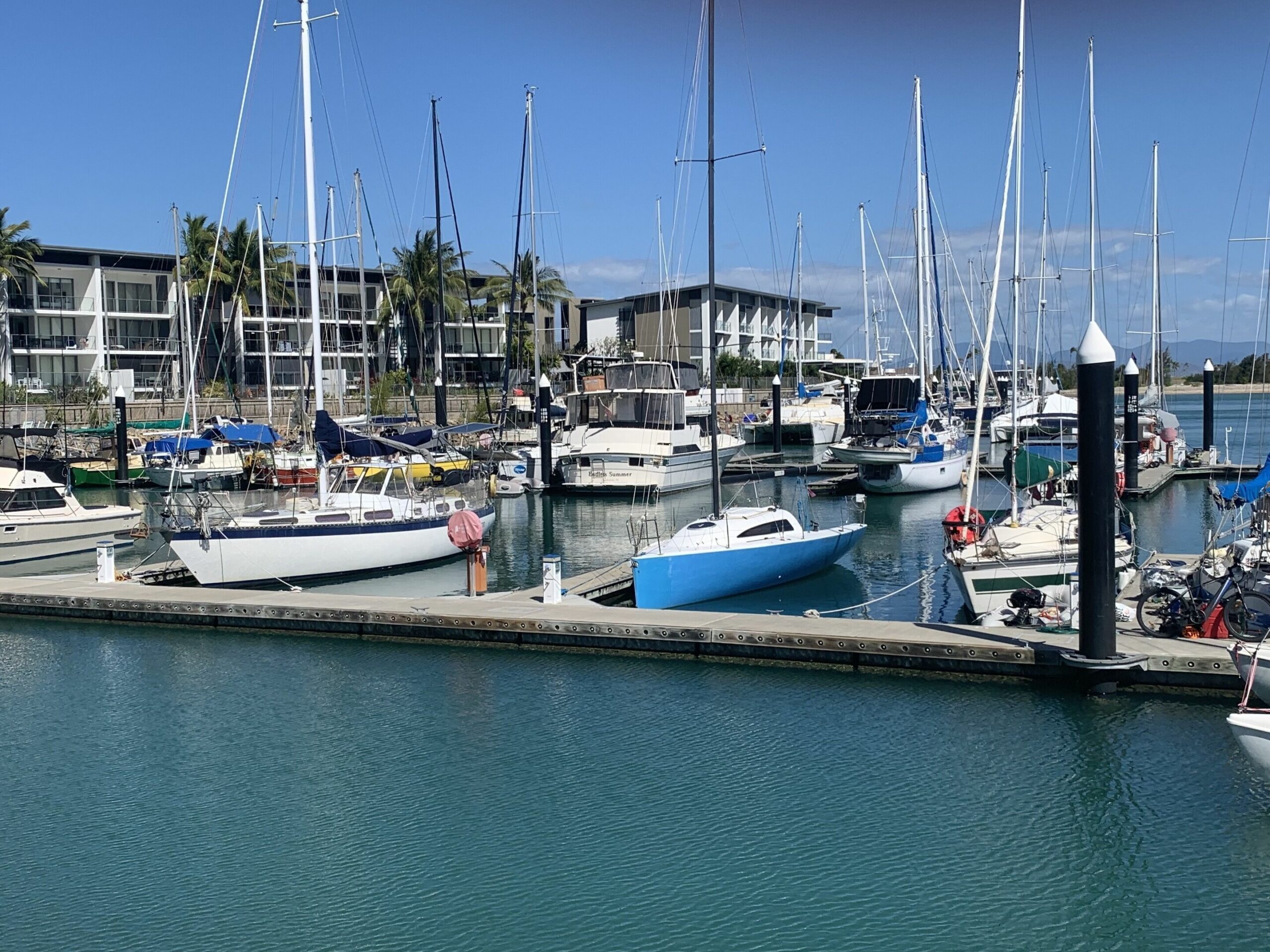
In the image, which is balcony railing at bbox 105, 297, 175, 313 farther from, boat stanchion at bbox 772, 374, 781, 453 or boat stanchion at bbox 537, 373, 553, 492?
boat stanchion at bbox 537, 373, 553, 492

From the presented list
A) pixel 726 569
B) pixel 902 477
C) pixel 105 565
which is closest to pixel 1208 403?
pixel 902 477

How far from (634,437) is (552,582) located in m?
26.3

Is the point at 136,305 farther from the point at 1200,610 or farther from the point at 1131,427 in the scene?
the point at 1200,610

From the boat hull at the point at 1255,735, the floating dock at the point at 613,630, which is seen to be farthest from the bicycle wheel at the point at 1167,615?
the boat hull at the point at 1255,735

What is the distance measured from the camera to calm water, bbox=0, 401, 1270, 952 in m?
11.2

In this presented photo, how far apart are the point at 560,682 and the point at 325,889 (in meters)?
7.17

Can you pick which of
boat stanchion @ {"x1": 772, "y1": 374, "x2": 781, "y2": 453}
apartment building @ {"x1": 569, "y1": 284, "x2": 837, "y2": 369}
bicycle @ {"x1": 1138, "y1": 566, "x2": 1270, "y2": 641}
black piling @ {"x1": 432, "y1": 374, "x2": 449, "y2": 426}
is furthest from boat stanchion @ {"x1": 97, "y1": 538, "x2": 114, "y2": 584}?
apartment building @ {"x1": 569, "y1": 284, "x2": 837, "y2": 369}

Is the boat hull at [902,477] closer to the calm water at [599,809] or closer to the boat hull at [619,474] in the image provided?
the boat hull at [619,474]

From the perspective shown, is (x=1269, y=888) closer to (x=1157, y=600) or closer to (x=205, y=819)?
(x=1157, y=600)

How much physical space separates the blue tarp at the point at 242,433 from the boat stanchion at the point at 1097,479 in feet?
133

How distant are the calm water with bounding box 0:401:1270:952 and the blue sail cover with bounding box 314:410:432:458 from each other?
839 centimetres

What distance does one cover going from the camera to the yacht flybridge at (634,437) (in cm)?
4684

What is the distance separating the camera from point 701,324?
Result: 103 metres

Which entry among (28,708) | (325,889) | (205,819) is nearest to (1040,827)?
(325,889)
